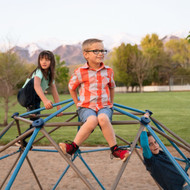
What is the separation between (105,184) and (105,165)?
0.90 m

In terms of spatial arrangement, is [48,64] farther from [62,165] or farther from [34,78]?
[62,165]

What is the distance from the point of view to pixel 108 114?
2.46 meters

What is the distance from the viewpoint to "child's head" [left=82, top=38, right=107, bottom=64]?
2525mm

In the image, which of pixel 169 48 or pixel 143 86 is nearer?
pixel 143 86

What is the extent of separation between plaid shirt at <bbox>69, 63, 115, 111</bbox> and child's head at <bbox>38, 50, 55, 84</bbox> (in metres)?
0.81

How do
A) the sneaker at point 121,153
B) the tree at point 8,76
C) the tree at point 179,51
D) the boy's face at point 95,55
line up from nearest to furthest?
the sneaker at point 121,153
the boy's face at point 95,55
the tree at point 8,76
the tree at point 179,51

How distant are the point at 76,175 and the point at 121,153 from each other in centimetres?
249

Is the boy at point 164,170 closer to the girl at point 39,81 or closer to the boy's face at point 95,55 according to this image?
the boy's face at point 95,55

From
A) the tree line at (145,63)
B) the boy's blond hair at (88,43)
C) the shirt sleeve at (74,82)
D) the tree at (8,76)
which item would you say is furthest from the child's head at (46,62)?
the tree line at (145,63)

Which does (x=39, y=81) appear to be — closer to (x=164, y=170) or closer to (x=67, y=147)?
(x=67, y=147)

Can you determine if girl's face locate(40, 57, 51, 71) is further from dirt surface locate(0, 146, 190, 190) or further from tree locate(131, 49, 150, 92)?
tree locate(131, 49, 150, 92)

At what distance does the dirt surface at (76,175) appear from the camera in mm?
4164

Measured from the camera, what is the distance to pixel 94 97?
8.35 ft

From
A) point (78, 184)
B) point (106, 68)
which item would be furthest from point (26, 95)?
point (78, 184)
